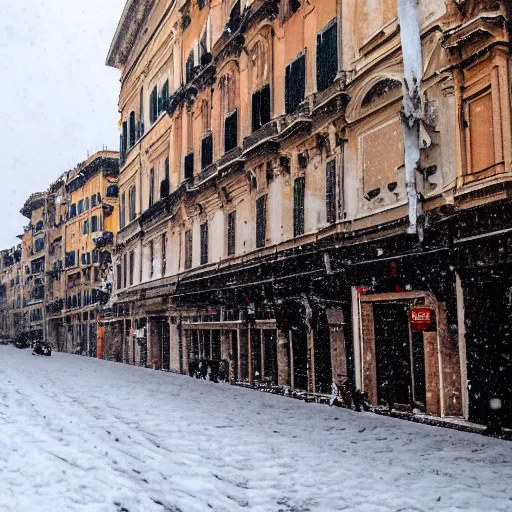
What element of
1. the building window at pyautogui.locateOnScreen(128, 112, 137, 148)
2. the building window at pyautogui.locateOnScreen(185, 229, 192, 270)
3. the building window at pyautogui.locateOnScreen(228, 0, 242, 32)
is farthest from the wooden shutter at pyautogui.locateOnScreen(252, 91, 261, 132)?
the building window at pyautogui.locateOnScreen(128, 112, 137, 148)

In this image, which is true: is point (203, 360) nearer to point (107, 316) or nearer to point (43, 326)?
point (107, 316)

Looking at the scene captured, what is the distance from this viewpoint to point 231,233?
23.2 m

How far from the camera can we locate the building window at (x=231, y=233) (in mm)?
22984

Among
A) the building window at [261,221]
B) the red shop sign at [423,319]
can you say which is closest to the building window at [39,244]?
the building window at [261,221]

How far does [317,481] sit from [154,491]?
6.42ft

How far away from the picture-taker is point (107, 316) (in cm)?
4497

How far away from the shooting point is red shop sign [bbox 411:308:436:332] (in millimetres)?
12883

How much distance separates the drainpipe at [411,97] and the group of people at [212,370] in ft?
37.5

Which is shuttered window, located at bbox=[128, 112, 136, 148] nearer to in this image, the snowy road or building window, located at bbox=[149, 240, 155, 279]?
building window, located at bbox=[149, 240, 155, 279]

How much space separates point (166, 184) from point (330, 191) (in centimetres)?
1542

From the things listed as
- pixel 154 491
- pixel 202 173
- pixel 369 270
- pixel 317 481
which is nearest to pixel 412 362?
pixel 369 270

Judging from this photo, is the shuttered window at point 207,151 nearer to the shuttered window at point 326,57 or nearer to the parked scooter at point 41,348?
the shuttered window at point 326,57

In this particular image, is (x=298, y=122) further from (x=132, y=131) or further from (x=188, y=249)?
(x=132, y=131)

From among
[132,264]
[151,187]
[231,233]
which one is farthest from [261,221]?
[132,264]
